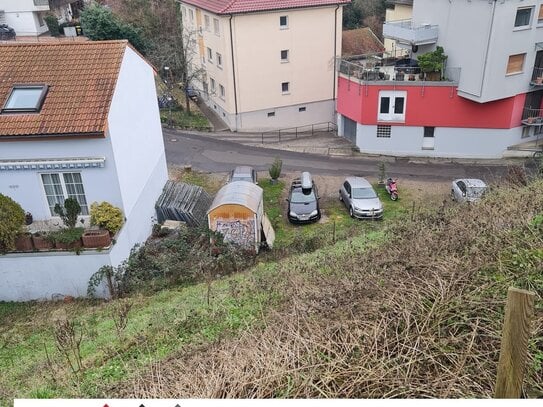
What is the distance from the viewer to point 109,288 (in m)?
14.8

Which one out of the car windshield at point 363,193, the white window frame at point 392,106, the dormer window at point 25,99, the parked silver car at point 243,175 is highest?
the dormer window at point 25,99

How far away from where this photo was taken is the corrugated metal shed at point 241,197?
1755 centimetres

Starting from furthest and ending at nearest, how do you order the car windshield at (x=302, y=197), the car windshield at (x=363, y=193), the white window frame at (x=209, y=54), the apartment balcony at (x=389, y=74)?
the white window frame at (x=209, y=54) < the apartment balcony at (x=389, y=74) < the car windshield at (x=363, y=193) < the car windshield at (x=302, y=197)

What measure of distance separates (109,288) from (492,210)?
1100cm

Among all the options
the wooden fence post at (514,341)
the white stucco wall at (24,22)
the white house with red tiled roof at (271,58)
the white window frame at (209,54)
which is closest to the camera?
the wooden fence post at (514,341)

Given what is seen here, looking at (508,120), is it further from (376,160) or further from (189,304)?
(189,304)

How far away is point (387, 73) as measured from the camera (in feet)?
93.6

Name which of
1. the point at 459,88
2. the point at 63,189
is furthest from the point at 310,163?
the point at 63,189

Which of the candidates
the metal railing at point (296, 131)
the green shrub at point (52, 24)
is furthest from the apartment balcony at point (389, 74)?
the green shrub at point (52, 24)

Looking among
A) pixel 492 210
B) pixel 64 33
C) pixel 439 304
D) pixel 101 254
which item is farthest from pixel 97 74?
pixel 64 33

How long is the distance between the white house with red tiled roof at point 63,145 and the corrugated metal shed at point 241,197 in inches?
124

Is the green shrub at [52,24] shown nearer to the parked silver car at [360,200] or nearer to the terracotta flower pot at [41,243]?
the parked silver car at [360,200]

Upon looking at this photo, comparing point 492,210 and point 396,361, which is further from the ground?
point 396,361
